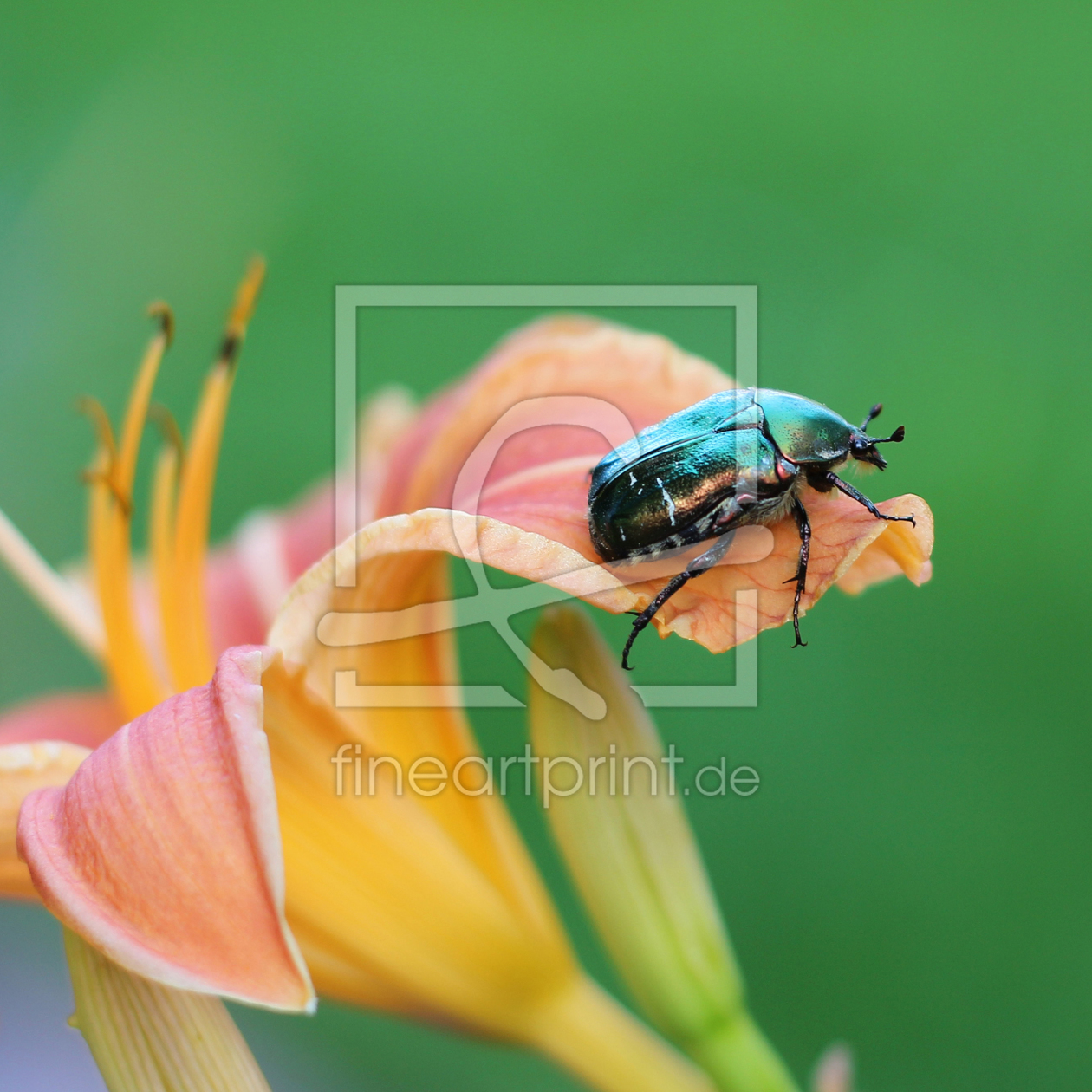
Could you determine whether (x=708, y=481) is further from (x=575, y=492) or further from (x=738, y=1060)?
(x=738, y=1060)

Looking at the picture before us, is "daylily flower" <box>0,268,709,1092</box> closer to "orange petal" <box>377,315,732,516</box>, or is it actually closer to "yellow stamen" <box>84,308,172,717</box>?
"yellow stamen" <box>84,308,172,717</box>

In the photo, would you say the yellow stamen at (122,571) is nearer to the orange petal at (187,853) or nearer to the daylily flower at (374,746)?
the daylily flower at (374,746)

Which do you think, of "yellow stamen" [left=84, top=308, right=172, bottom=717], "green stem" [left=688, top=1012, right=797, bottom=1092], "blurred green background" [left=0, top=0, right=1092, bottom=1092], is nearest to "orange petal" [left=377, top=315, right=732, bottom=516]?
"yellow stamen" [left=84, top=308, right=172, bottom=717]

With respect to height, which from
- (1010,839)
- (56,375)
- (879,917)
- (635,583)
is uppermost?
(56,375)

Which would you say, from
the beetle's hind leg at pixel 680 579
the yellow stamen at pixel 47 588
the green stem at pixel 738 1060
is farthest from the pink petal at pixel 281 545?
the green stem at pixel 738 1060

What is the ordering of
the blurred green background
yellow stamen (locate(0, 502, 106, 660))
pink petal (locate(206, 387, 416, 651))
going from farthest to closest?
the blurred green background → pink petal (locate(206, 387, 416, 651)) → yellow stamen (locate(0, 502, 106, 660))

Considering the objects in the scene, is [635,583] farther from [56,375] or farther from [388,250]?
[56,375]

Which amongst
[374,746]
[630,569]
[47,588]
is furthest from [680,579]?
[47,588]

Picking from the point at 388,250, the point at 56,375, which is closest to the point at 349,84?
the point at 388,250
